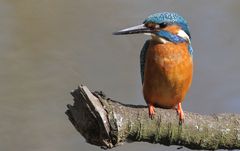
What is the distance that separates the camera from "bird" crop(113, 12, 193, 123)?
4953mm

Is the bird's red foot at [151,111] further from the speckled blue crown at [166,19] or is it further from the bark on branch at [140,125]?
the speckled blue crown at [166,19]

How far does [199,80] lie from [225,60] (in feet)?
1.40

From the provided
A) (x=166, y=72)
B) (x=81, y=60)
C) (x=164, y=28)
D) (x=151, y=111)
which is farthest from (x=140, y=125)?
(x=81, y=60)

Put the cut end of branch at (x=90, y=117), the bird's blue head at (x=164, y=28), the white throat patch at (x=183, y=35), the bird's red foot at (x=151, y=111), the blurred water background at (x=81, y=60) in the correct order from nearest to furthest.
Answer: the cut end of branch at (x=90, y=117) < the bird's red foot at (x=151, y=111) < the bird's blue head at (x=164, y=28) < the white throat patch at (x=183, y=35) < the blurred water background at (x=81, y=60)

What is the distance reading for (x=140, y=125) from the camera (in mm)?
4535

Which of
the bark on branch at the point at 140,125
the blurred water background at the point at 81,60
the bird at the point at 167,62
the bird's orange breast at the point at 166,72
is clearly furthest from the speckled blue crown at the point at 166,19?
the blurred water background at the point at 81,60

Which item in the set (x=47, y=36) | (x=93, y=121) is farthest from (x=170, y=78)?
(x=47, y=36)

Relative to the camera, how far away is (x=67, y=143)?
24.2 ft

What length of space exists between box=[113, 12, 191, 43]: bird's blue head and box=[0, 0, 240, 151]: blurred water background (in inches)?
90.0

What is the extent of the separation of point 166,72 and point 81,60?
135 inches

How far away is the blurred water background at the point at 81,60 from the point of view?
7.59 m

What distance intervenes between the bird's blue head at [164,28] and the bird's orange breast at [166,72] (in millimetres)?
47

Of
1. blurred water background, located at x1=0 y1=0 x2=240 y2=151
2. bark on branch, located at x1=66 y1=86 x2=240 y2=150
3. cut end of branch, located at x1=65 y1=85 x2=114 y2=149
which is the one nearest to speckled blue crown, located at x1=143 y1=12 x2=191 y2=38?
bark on branch, located at x1=66 y1=86 x2=240 y2=150

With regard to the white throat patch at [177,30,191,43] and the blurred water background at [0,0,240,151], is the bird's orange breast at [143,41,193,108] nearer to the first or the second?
the white throat patch at [177,30,191,43]
